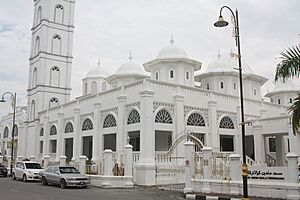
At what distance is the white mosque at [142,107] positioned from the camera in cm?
2236

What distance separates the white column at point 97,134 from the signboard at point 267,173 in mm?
13620

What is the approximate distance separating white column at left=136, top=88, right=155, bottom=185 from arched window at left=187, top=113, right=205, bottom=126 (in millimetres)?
3701

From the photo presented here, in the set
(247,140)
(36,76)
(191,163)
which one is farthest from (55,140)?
(191,163)

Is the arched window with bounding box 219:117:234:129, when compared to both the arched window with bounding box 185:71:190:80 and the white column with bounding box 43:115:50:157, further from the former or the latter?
the white column with bounding box 43:115:50:157

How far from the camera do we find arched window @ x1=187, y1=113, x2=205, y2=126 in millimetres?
23703

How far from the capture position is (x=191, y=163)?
1600 cm

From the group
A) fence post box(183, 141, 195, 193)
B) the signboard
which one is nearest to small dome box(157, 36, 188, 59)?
fence post box(183, 141, 195, 193)

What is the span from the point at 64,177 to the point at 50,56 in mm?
22861

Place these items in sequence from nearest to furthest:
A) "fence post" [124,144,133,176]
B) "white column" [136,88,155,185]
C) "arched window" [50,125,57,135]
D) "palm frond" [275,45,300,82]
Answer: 1. "palm frond" [275,45,300,82]
2. "fence post" [124,144,133,176]
3. "white column" [136,88,155,185]
4. "arched window" [50,125,57,135]

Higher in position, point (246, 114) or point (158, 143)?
point (246, 114)

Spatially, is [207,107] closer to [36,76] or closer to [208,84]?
[208,84]

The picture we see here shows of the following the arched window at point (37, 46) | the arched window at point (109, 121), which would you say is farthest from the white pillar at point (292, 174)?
the arched window at point (37, 46)

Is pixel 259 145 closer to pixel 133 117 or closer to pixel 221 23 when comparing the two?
pixel 133 117

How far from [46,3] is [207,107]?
23975 mm
